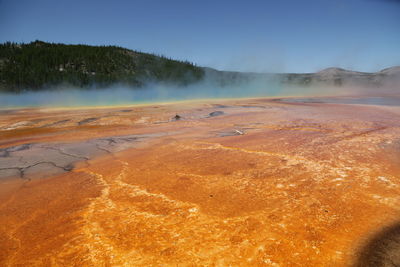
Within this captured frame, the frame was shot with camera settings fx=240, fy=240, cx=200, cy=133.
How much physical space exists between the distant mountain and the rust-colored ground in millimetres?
31942

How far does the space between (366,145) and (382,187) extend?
141 cm

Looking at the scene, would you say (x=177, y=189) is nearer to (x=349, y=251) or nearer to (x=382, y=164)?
(x=349, y=251)

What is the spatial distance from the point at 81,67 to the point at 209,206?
141 feet

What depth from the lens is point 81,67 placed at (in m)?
38.8

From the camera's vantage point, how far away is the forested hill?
30.8 metres

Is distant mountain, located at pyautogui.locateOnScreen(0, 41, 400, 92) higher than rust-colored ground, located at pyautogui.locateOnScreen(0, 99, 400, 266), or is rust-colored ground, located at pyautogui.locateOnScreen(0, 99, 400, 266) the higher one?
distant mountain, located at pyautogui.locateOnScreen(0, 41, 400, 92)

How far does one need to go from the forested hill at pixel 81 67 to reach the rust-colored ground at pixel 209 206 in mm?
33719

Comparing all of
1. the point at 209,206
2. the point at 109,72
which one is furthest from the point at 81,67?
the point at 209,206

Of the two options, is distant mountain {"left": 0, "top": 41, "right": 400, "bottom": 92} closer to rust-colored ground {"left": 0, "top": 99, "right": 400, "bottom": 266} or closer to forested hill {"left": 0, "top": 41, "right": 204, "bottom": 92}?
forested hill {"left": 0, "top": 41, "right": 204, "bottom": 92}

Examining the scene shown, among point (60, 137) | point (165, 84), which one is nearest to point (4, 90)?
point (165, 84)

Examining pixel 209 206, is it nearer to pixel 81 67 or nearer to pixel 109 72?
pixel 109 72

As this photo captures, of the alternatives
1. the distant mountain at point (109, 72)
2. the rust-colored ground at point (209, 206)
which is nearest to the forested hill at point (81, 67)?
the distant mountain at point (109, 72)

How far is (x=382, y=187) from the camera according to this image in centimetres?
196

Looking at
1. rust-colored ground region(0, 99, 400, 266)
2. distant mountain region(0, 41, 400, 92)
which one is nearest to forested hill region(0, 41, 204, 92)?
distant mountain region(0, 41, 400, 92)
